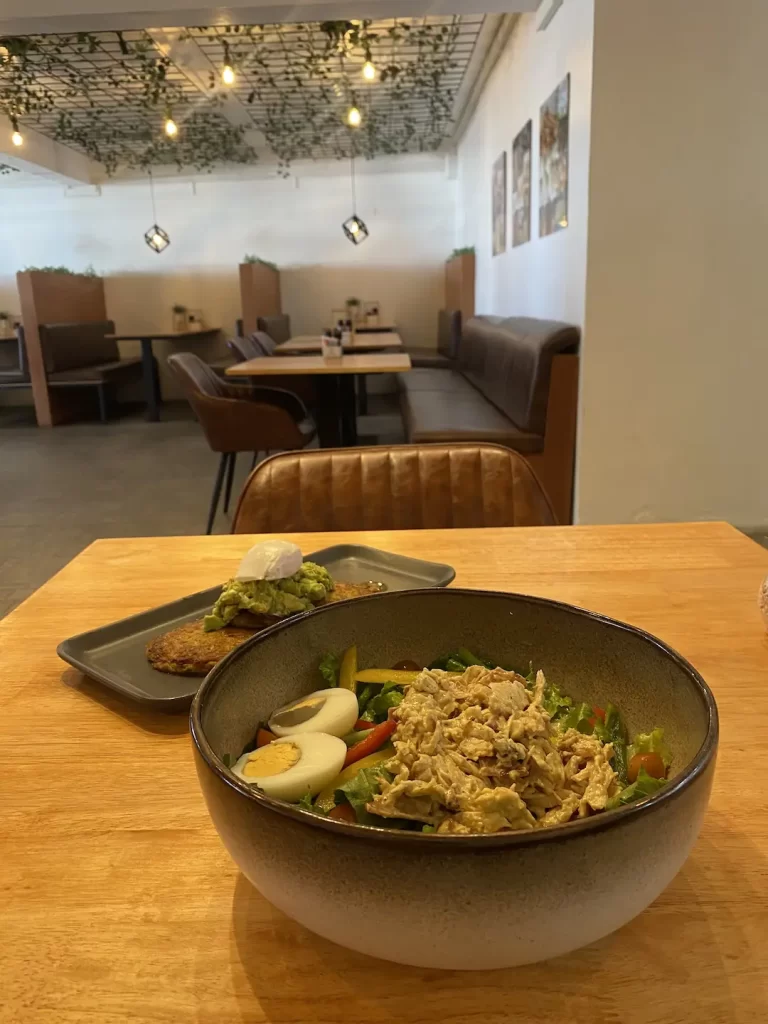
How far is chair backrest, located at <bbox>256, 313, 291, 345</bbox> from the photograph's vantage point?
289 inches

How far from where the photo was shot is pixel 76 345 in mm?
8016

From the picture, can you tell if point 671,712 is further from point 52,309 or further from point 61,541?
point 52,309

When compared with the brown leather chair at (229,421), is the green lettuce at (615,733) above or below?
above

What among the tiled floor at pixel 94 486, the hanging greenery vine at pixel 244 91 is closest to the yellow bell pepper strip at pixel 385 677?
the tiled floor at pixel 94 486

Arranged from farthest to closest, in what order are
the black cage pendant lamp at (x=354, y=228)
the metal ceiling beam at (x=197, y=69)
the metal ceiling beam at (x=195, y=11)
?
the black cage pendant lamp at (x=354, y=228)
the metal ceiling beam at (x=197, y=69)
the metal ceiling beam at (x=195, y=11)

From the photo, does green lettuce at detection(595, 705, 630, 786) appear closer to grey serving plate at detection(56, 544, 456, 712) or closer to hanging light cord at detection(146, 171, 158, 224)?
grey serving plate at detection(56, 544, 456, 712)

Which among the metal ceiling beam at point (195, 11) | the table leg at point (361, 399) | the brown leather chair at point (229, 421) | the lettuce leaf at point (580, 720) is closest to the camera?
the lettuce leaf at point (580, 720)

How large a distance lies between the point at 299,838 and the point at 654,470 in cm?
338

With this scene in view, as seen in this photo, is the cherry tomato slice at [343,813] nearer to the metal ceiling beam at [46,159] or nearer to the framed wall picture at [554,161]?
the framed wall picture at [554,161]

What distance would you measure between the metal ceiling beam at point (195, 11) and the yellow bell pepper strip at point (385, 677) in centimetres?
423

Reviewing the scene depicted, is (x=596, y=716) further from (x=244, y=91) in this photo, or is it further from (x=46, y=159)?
(x=46, y=159)

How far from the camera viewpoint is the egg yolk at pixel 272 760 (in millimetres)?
473

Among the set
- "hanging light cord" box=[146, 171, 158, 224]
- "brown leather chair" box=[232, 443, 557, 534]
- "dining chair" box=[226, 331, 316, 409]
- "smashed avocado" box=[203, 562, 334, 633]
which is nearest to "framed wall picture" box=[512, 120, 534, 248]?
"dining chair" box=[226, 331, 316, 409]

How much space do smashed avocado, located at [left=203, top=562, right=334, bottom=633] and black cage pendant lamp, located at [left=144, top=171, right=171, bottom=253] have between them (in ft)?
30.7
